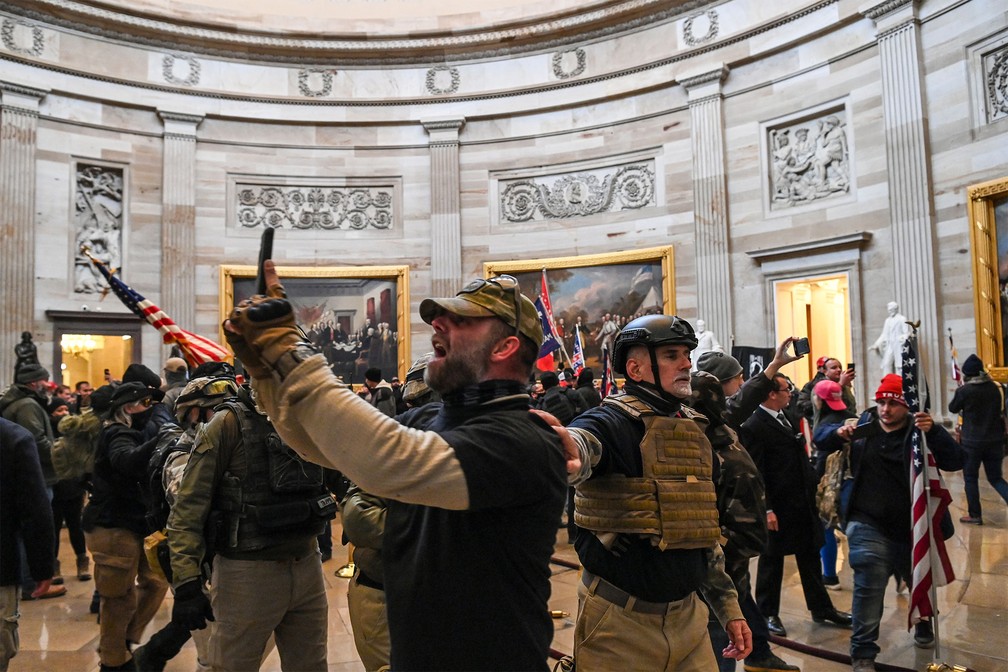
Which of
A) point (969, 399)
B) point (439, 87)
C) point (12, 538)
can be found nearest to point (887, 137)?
point (969, 399)

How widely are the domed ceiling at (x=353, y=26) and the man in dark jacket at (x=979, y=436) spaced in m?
11.0

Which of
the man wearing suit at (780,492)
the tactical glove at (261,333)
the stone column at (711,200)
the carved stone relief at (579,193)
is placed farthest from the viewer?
the carved stone relief at (579,193)

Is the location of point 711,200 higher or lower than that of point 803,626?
higher

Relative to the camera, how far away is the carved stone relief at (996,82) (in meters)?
11.6

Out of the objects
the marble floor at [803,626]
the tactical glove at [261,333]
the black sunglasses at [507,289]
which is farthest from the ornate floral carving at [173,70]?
the tactical glove at [261,333]

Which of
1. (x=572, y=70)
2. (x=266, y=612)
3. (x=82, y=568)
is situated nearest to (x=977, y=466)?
(x=266, y=612)

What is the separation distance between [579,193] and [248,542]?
15.3 meters

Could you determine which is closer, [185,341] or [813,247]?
[185,341]

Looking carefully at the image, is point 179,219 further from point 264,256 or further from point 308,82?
point 264,256

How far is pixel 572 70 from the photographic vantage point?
17.7m

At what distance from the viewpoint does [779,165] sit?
15.1 metres

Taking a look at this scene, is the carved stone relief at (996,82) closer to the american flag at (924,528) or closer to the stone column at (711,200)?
the stone column at (711,200)

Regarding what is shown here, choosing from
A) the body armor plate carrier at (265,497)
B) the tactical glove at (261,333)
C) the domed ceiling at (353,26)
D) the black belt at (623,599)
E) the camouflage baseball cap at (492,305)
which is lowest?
the black belt at (623,599)

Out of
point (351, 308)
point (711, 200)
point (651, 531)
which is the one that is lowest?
point (651, 531)
